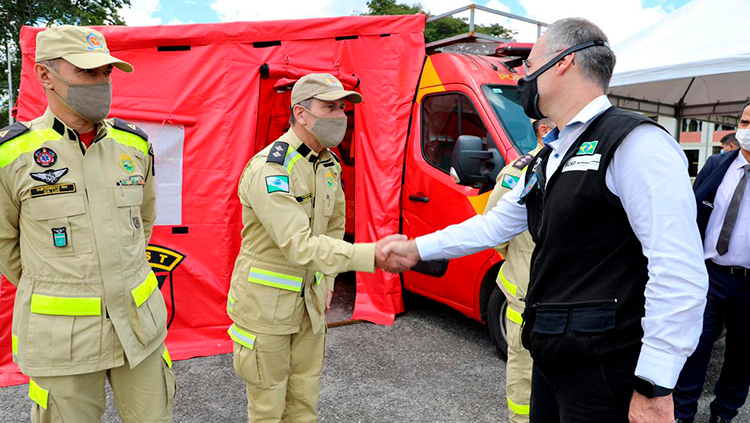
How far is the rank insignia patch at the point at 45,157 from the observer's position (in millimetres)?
1999

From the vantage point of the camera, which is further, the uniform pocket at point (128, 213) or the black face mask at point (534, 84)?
the uniform pocket at point (128, 213)

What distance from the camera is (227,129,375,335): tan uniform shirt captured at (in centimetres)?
230

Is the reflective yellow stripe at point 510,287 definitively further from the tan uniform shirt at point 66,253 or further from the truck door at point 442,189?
the tan uniform shirt at point 66,253

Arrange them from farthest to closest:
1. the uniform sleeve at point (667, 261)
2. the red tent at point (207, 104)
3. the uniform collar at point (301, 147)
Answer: the red tent at point (207, 104) < the uniform collar at point (301, 147) < the uniform sleeve at point (667, 261)

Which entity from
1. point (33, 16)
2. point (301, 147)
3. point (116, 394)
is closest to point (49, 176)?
point (116, 394)

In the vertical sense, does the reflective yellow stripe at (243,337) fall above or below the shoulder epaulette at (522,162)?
below

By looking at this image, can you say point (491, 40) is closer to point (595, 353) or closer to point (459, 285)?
point (459, 285)

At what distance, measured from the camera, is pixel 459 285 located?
454 cm

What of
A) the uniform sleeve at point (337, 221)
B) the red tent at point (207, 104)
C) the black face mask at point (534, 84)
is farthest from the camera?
the red tent at point (207, 104)

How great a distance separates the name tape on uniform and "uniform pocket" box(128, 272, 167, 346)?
1817 millimetres

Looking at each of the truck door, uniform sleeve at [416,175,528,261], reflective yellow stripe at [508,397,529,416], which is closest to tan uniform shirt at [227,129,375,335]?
uniform sleeve at [416,175,528,261]

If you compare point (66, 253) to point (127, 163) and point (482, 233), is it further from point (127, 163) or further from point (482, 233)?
point (482, 233)

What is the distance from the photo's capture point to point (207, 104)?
14.9 ft

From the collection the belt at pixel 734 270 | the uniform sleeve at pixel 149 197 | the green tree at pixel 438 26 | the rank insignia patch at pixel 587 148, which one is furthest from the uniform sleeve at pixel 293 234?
the green tree at pixel 438 26
